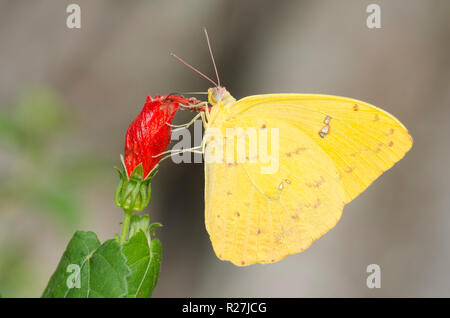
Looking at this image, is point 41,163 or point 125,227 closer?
point 125,227

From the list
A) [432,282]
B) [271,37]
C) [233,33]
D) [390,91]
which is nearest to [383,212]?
[432,282]

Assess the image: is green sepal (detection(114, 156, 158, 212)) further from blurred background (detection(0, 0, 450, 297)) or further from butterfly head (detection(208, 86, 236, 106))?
blurred background (detection(0, 0, 450, 297))

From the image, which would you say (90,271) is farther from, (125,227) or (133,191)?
(133,191)

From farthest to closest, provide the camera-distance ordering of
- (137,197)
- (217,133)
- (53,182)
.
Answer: (53,182), (217,133), (137,197)

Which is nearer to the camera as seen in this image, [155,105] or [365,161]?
[155,105]

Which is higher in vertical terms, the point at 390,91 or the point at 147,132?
the point at 390,91

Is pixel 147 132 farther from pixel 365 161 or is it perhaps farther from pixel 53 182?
pixel 53 182

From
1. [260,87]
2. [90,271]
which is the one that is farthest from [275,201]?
[260,87]
